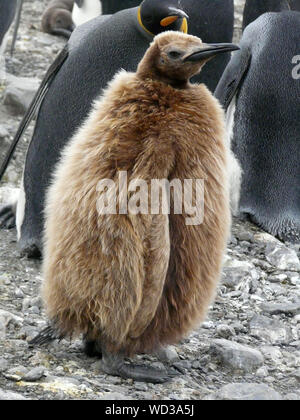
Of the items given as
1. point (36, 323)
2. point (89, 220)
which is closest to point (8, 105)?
point (36, 323)

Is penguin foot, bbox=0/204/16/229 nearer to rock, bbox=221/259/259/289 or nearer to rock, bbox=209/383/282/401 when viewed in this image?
rock, bbox=221/259/259/289

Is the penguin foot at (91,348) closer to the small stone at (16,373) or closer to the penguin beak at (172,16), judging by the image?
the small stone at (16,373)

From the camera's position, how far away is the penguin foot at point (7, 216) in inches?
148

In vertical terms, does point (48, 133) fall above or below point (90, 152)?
below

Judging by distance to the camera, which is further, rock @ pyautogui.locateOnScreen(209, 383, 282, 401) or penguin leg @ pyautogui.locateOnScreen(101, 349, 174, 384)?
penguin leg @ pyautogui.locateOnScreen(101, 349, 174, 384)

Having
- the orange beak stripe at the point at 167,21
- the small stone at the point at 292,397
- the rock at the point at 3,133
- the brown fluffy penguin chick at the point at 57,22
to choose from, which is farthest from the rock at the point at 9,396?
the brown fluffy penguin chick at the point at 57,22

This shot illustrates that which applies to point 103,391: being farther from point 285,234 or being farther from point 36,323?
point 285,234

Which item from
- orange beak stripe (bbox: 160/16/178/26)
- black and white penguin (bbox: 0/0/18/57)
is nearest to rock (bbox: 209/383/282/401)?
orange beak stripe (bbox: 160/16/178/26)

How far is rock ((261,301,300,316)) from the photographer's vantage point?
3.05 meters

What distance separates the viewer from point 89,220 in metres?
2.30

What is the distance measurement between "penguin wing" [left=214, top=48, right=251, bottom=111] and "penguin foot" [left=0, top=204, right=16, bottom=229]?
1.11 metres

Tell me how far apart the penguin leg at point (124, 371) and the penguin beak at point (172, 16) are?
1.36 meters

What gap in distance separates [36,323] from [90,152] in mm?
633
